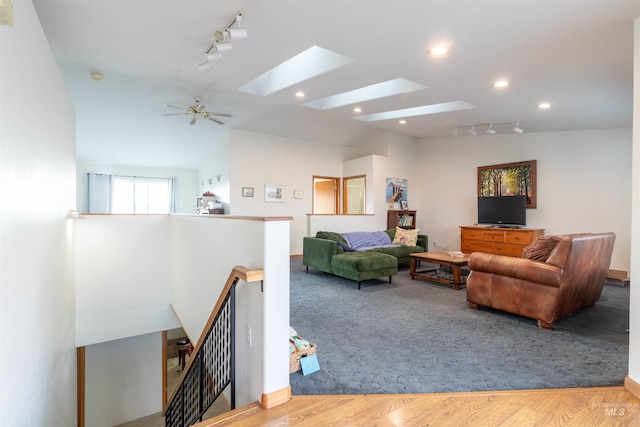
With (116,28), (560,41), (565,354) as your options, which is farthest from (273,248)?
(560,41)

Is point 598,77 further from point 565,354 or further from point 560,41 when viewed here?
point 565,354

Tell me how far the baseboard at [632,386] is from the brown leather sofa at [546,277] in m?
0.90

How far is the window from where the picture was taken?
845cm

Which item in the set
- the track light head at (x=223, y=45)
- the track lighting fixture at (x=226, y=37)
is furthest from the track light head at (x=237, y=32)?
the track light head at (x=223, y=45)

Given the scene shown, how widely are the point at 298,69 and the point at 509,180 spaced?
15.9ft

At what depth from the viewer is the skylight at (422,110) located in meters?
4.80

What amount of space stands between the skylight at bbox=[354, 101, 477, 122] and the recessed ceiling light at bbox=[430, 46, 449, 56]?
1971 mm

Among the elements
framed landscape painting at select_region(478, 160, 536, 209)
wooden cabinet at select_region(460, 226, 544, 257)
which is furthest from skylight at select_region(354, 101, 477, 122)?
wooden cabinet at select_region(460, 226, 544, 257)

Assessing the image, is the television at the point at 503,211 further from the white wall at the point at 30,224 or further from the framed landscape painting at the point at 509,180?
the white wall at the point at 30,224

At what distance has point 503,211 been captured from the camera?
238 inches

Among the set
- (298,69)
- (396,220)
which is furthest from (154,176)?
(396,220)

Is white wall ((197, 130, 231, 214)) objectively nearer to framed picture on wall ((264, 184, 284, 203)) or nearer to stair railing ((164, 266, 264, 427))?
framed picture on wall ((264, 184, 284, 203))

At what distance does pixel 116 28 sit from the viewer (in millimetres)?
2795

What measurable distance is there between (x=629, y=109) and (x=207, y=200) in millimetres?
7822
